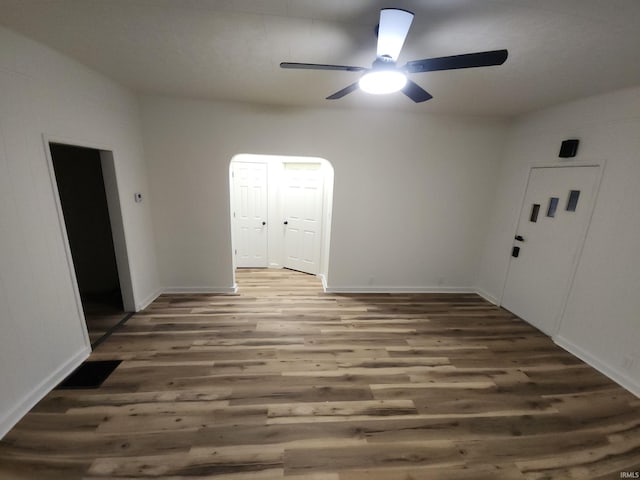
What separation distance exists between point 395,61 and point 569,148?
8.34 feet

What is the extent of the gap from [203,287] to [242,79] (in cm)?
287

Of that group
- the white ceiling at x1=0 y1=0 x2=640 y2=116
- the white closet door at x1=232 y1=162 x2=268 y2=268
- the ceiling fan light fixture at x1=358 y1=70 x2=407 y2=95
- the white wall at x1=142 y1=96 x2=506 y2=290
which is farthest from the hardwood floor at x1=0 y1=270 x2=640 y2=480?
the white ceiling at x1=0 y1=0 x2=640 y2=116

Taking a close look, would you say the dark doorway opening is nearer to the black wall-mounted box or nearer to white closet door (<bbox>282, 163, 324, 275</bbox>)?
white closet door (<bbox>282, 163, 324, 275</bbox>)

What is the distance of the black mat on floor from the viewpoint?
2041 mm

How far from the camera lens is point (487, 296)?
3906mm

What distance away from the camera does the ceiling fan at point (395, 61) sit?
1288 mm

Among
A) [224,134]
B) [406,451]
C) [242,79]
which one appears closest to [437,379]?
[406,451]

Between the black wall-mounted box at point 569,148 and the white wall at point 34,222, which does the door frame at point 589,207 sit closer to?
the black wall-mounted box at point 569,148

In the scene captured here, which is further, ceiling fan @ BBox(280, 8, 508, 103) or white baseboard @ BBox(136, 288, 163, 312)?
white baseboard @ BBox(136, 288, 163, 312)

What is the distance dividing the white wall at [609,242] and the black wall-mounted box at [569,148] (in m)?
0.05

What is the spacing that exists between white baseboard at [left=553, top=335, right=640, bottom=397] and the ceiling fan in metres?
3.03

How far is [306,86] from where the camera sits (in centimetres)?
257

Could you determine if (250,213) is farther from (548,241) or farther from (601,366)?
(601,366)

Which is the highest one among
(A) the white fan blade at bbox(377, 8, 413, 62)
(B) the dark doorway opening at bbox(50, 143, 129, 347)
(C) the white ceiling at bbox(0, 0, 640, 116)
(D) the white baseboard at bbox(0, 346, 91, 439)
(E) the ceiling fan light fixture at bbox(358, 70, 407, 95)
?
(C) the white ceiling at bbox(0, 0, 640, 116)
